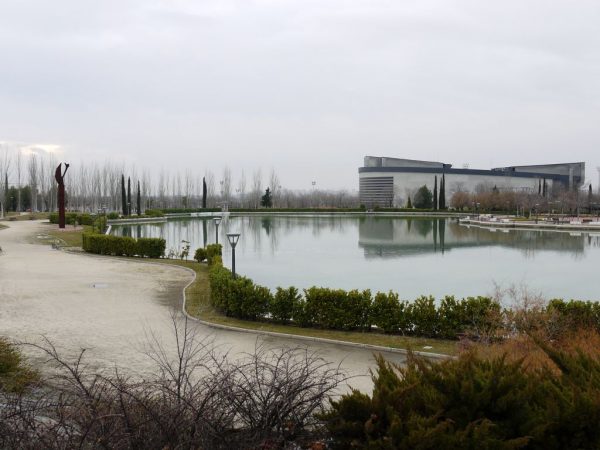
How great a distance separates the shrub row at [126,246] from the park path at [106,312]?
1984 mm

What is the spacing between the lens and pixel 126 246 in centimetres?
2034

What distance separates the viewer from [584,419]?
2689mm

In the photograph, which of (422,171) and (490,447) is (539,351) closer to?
(490,447)

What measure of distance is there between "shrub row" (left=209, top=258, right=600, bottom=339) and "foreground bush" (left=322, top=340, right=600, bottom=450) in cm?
488

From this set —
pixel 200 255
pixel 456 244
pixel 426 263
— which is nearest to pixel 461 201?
pixel 456 244

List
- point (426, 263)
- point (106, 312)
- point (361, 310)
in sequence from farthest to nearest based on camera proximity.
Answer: point (426, 263) → point (106, 312) → point (361, 310)

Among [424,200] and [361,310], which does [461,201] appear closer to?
[424,200]

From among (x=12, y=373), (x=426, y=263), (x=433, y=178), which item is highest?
(x=433, y=178)

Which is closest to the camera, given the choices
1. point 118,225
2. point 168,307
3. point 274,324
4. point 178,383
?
point 178,383

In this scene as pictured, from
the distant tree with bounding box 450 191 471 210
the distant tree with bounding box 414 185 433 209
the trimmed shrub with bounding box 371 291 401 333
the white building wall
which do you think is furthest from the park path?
the white building wall

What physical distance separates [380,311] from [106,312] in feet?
17.8

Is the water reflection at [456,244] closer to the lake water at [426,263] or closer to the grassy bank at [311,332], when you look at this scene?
the lake water at [426,263]

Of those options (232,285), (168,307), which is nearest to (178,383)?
(232,285)

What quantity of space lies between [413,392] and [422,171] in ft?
297
